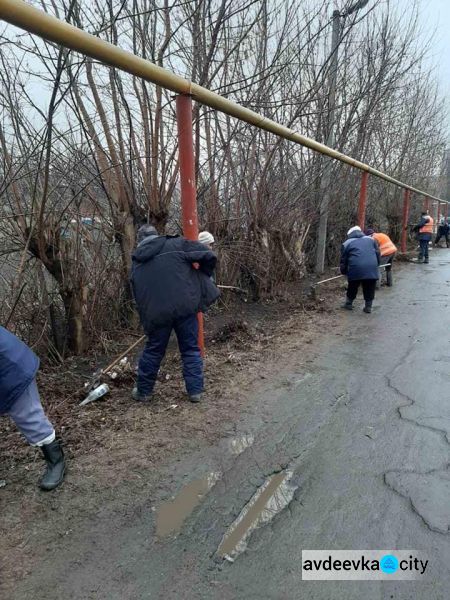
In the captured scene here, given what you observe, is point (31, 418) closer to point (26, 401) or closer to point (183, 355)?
point (26, 401)

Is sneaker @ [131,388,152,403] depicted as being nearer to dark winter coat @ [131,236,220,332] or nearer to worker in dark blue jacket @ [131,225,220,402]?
worker in dark blue jacket @ [131,225,220,402]

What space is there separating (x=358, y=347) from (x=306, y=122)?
5525mm

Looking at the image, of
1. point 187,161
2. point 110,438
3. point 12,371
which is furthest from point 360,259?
point 12,371

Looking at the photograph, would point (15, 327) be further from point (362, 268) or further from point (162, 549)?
point (362, 268)

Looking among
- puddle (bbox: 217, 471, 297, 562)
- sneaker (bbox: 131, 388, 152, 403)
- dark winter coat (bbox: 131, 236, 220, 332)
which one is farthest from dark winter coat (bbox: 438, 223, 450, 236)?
puddle (bbox: 217, 471, 297, 562)

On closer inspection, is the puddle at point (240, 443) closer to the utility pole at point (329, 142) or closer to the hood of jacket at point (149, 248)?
the hood of jacket at point (149, 248)

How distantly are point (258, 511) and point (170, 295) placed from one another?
5.77ft

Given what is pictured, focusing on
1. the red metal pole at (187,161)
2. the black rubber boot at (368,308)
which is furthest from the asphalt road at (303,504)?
the black rubber boot at (368,308)

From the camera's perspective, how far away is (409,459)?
288 centimetres

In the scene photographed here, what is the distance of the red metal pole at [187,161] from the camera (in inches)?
145

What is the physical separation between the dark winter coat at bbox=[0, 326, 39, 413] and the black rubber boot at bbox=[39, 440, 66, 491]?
0.39 meters

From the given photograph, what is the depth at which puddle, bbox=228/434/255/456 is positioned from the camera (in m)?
3.03

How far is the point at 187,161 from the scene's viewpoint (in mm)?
3848

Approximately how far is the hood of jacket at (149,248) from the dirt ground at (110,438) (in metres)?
1.24
